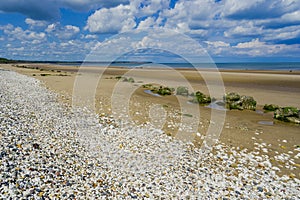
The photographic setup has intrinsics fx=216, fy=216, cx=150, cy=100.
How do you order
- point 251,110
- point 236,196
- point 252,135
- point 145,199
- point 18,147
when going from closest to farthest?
point 145,199
point 236,196
point 18,147
point 252,135
point 251,110

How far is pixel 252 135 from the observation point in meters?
11.8

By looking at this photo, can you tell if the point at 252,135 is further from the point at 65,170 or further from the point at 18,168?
the point at 18,168

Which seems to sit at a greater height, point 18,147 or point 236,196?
point 18,147

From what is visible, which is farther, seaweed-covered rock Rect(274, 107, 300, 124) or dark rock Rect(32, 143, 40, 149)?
seaweed-covered rock Rect(274, 107, 300, 124)

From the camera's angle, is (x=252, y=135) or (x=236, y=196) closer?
(x=236, y=196)

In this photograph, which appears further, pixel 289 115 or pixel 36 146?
pixel 289 115

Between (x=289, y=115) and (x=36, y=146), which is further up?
(x=289, y=115)

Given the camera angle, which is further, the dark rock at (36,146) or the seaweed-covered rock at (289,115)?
the seaweed-covered rock at (289,115)

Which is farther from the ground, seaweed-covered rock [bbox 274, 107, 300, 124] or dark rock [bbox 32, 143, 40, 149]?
seaweed-covered rock [bbox 274, 107, 300, 124]

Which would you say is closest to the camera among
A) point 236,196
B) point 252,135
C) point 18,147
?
point 236,196

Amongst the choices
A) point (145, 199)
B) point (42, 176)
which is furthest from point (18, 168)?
point (145, 199)

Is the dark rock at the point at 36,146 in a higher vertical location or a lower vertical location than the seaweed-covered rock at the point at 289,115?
lower

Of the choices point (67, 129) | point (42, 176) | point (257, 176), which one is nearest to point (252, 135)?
point (257, 176)

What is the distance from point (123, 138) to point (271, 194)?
6069 millimetres
